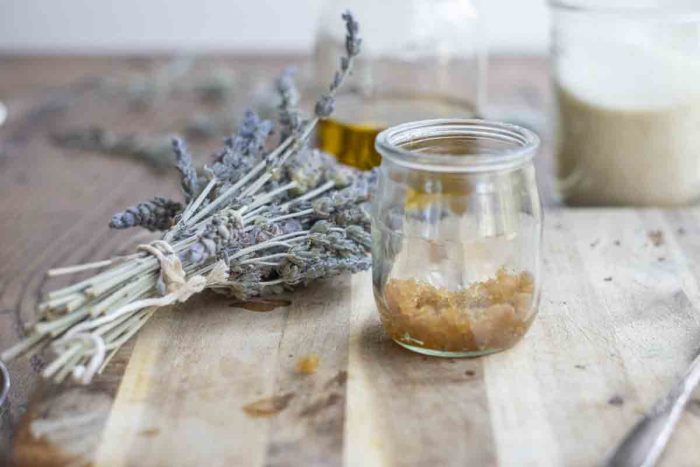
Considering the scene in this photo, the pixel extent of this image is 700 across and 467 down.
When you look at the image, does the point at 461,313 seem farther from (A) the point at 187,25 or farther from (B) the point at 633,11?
(A) the point at 187,25

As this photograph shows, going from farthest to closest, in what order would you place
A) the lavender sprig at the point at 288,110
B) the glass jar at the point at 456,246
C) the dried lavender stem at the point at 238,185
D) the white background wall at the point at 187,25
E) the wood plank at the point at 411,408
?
the white background wall at the point at 187,25
the lavender sprig at the point at 288,110
the dried lavender stem at the point at 238,185
the glass jar at the point at 456,246
the wood plank at the point at 411,408

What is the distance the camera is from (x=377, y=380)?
0.98 m

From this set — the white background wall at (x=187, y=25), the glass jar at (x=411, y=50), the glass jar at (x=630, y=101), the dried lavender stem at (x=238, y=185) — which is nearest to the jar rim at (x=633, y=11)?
the glass jar at (x=630, y=101)

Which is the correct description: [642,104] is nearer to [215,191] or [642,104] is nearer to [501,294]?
[501,294]

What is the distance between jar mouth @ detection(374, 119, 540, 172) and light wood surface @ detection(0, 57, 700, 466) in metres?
0.20

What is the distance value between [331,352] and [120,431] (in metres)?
0.25

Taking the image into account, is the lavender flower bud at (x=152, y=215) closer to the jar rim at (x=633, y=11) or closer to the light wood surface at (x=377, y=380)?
the light wood surface at (x=377, y=380)

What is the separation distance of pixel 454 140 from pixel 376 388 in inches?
12.6

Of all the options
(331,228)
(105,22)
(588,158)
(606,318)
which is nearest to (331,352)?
(331,228)

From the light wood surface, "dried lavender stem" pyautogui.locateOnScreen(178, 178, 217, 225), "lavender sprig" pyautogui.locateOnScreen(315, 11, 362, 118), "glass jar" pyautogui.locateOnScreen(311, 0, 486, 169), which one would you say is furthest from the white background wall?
"dried lavender stem" pyautogui.locateOnScreen(178, 178, 217, 225)

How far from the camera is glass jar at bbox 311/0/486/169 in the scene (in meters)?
1.78

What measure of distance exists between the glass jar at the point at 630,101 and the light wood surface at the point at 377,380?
0.11 meters

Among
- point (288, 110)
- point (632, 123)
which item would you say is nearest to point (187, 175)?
point (288, 110)

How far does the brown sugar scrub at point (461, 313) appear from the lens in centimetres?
100
